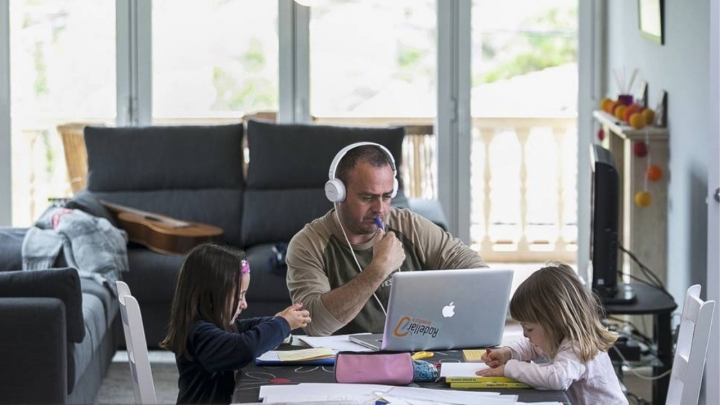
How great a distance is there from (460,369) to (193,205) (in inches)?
121

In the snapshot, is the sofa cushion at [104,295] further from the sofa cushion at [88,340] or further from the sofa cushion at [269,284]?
the sofa cushion at [269,284]

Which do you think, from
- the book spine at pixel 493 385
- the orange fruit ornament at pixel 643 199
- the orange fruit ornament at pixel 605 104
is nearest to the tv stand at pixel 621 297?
the orange fruit ornament at pixel 643 199

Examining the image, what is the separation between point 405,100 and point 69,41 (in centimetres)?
167

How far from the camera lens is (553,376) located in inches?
94.4

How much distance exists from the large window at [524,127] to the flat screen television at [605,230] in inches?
59.7

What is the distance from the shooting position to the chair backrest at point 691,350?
8.32 ft

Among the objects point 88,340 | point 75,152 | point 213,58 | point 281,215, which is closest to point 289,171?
point 281,215

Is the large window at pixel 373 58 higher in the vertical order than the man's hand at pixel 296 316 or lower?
higher

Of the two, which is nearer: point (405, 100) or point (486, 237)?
point (405, 100)

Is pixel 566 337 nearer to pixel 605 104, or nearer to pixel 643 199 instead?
pixel 643 199

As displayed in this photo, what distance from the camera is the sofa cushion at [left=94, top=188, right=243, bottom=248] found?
17.9ft

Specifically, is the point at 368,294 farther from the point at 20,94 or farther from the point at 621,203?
the point at 20,94

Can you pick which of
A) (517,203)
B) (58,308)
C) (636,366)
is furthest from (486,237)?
(58,308)

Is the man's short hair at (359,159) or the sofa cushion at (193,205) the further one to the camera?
the sofa cushion at (193,205)
